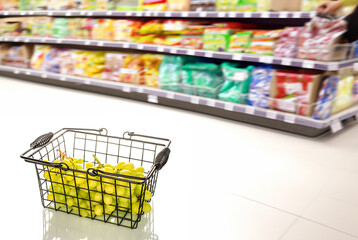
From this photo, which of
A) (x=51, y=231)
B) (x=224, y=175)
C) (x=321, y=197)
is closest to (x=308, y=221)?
(x=321, y=197)

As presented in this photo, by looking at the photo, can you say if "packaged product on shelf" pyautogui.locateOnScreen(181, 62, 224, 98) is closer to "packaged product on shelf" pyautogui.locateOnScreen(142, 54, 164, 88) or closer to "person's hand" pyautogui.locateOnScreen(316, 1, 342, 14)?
"packaged product on shelf" pyautogui.locateOnScreen(142, 54, 164, 88)

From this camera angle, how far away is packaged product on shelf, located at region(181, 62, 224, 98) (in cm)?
319

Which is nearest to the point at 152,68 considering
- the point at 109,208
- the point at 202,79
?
the point at 202,79

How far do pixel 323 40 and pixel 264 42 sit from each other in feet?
1.70

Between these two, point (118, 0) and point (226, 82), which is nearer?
point (226, 82)

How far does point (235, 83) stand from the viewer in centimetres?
305

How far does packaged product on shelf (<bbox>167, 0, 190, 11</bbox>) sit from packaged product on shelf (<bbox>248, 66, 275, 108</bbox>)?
1004mm

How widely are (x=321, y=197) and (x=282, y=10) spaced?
1.64m

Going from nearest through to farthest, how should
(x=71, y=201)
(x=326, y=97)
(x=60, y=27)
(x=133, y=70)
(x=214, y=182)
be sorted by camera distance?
(x=71, y=201) → (x=214, y=182) → (x=326, y=97) → (x=133, y=70) → (x=60, y=27)

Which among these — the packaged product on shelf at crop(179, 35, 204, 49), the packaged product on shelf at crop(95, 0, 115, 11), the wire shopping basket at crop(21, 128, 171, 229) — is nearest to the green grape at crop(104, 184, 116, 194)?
the wire shopping basket at crop(21, 128, 171, 229)

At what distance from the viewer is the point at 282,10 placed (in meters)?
2.76

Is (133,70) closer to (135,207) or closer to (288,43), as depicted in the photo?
(288,43)

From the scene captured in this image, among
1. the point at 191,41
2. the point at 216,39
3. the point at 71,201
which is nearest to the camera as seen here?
the point at 71,201

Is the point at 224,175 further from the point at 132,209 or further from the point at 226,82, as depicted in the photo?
the point at 226,82
